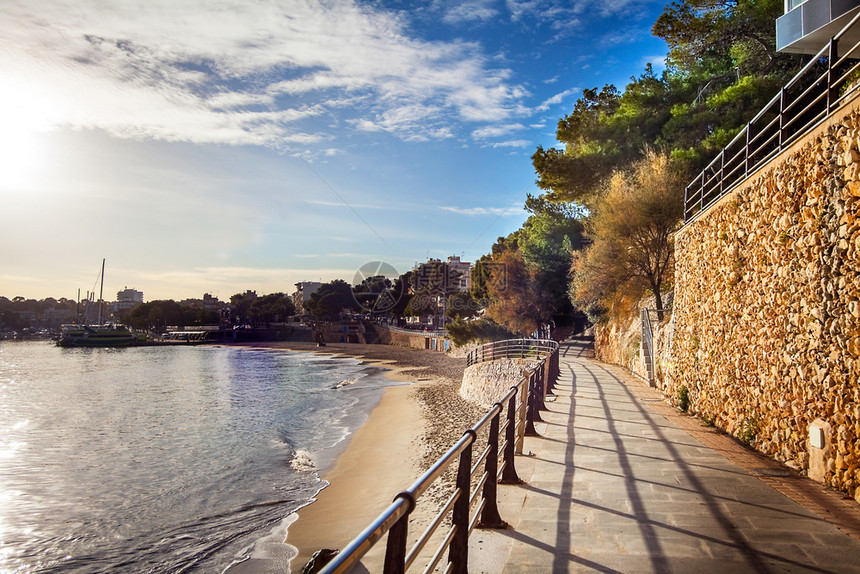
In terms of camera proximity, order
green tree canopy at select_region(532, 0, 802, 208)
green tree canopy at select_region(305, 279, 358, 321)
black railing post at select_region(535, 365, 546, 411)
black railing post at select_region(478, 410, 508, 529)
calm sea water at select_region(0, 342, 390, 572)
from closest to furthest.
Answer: black railing post at select_region(478, 410, 508, 529)
calm sea water at select_region(0, 342, 390, 572)
black railing post at select_region(535, 365, 546, 411)
green tree canopy at select_region(532, 0, 802, 208)
green tree canopy at select_region(305, 279, 358, 321)

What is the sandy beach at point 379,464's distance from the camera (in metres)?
8.99

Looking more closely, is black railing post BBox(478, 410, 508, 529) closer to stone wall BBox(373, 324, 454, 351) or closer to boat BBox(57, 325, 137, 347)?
stone wall BBox(373, 324, 454, 351)

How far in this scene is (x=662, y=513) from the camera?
464 cm

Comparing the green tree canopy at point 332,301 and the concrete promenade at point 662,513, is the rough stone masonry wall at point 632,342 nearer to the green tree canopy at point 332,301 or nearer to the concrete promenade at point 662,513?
the concrete promenade at point 662,513

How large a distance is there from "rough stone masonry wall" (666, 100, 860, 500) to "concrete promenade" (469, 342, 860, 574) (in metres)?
0.51

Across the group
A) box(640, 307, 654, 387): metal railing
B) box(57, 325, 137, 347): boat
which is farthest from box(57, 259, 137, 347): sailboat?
box(640, 307, 654, 387): metal railing

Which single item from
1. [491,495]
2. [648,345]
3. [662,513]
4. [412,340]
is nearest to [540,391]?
[662,513]

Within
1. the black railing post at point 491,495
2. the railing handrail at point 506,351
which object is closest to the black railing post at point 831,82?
the black railing post at point 491,495

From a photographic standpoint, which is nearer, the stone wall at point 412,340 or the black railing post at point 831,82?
the black railing post at point 831,82

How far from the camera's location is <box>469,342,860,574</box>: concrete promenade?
372 cm

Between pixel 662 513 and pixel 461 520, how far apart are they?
2161mm

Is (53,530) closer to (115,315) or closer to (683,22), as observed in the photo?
(683,22)

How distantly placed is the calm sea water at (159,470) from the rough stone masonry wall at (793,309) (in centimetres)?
765

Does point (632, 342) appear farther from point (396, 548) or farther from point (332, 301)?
point (332, 301)
